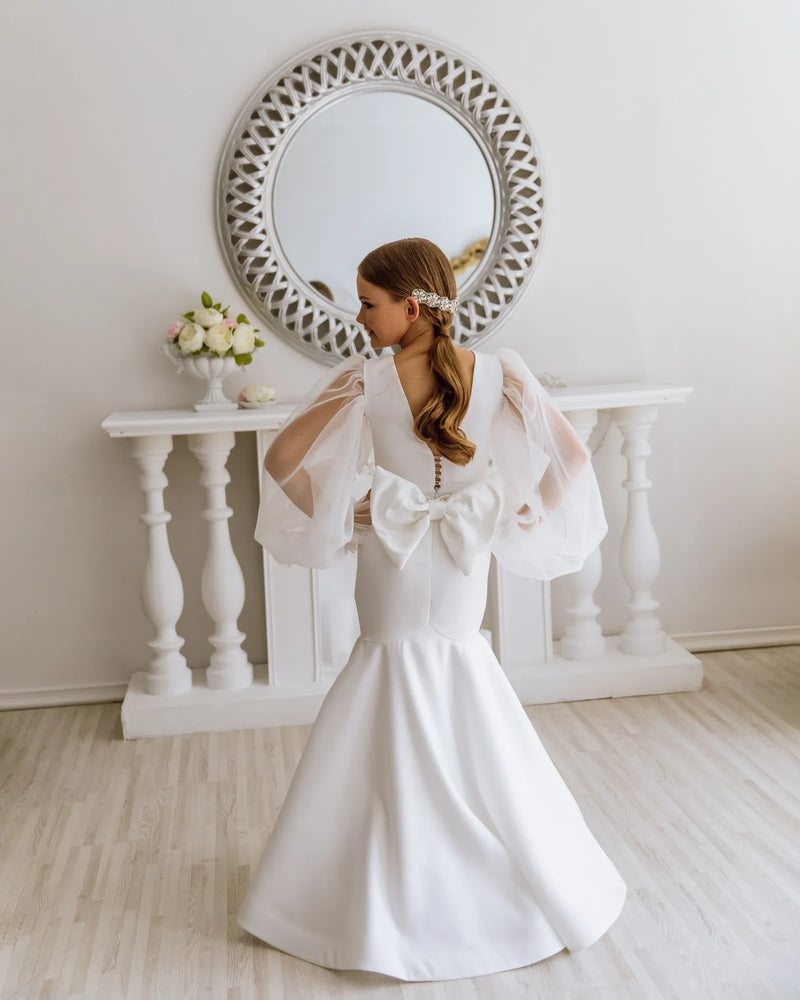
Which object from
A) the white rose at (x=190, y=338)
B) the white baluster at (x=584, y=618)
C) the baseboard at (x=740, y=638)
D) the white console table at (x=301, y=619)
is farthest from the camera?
the baseboard at (x=740, y=638)

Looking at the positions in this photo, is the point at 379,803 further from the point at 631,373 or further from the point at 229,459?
the point at 631,373

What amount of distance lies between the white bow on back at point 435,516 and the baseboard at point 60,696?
190 centimetres

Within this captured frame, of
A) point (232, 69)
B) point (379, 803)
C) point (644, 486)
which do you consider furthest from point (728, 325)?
point (379, 803)

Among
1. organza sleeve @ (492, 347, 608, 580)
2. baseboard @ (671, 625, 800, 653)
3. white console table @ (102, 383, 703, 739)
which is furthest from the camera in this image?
baseboard @ (671, 625, 800, 653)

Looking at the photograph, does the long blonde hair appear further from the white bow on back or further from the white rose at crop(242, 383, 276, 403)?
the white rose at crop(242, 383, 276, 403)

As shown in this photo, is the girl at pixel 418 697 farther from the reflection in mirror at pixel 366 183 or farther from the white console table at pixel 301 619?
the reflection in mirror at pixel 366 183

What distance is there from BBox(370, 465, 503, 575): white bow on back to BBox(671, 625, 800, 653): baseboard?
6.69ft

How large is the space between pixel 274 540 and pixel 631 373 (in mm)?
1950

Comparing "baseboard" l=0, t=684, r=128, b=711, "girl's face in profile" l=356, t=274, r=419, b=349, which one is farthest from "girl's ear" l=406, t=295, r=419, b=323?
"baseboard" l=0, t=684, r=128, b=711

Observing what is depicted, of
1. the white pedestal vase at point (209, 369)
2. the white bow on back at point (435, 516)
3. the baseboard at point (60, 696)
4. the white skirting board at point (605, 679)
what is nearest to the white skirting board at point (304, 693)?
the white skirting board at point (605, 679)

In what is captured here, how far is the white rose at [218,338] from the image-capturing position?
11.1 ft

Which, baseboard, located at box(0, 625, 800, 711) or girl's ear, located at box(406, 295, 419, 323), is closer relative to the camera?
girl's ear, located at box(406, 295, 419, 323)

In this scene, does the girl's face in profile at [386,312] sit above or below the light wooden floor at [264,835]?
above

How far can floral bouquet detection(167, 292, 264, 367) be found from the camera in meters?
3.39
